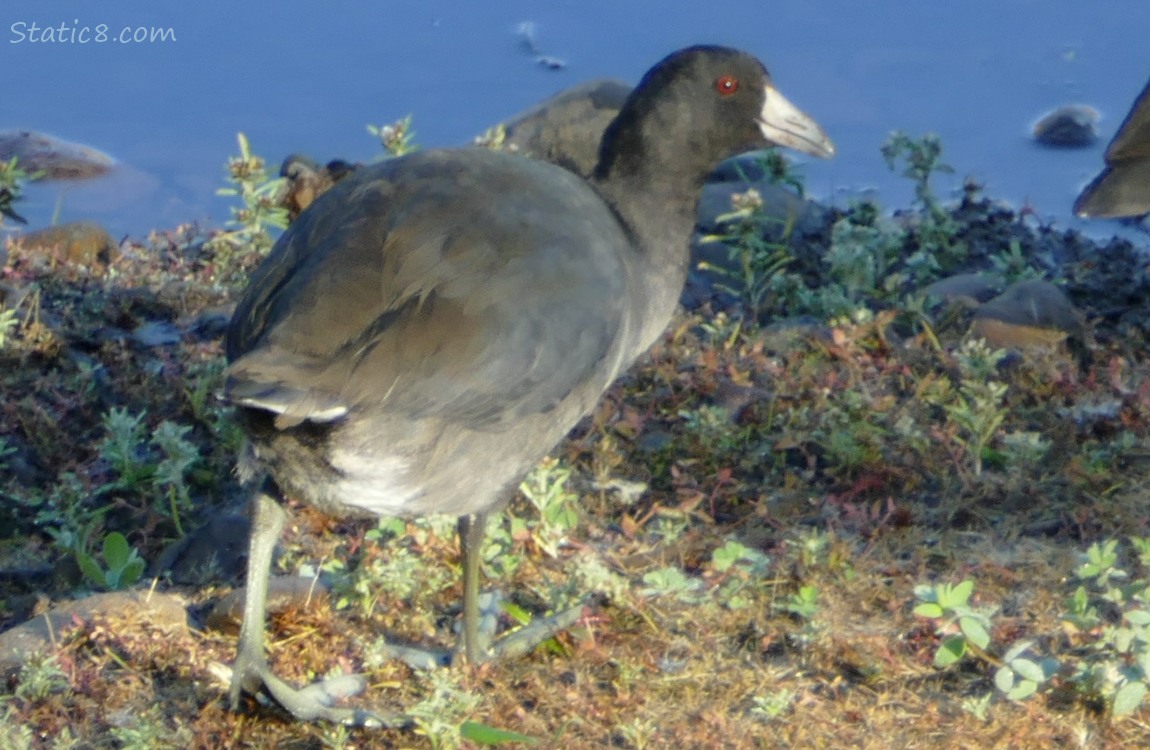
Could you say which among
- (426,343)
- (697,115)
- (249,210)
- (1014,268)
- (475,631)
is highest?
Answer: (697,115)

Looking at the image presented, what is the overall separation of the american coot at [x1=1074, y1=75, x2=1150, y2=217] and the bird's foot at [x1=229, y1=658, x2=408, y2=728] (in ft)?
7.68

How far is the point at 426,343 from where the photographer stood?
11.3 ft

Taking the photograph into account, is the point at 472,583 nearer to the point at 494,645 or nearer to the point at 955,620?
the point at 494,645

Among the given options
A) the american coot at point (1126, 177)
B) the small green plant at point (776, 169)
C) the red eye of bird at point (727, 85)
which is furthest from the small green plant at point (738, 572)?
the small green plant at point (776, 169)

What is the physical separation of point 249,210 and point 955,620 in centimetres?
309

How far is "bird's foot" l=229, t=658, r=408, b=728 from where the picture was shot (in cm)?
352

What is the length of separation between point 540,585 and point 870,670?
2.95 feet

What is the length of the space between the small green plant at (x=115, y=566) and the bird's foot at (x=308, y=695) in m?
0.68

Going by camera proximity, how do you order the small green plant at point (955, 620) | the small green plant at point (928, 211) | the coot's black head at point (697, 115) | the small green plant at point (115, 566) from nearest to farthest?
the small green plant at point (955, 620), the small green plant at point (115, 566), the coot's black head at point (697, 115), the small green plant at point (928, 211)

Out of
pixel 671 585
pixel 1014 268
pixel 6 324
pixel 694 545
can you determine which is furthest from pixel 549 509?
pixel 1014 268

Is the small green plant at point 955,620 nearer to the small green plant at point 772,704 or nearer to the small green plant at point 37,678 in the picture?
the small green plant at point 772,704

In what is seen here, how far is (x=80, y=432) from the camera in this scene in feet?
16.4

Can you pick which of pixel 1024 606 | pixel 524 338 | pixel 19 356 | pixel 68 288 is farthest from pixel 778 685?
pixel 68 288

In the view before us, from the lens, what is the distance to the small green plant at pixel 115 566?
13.7ft
